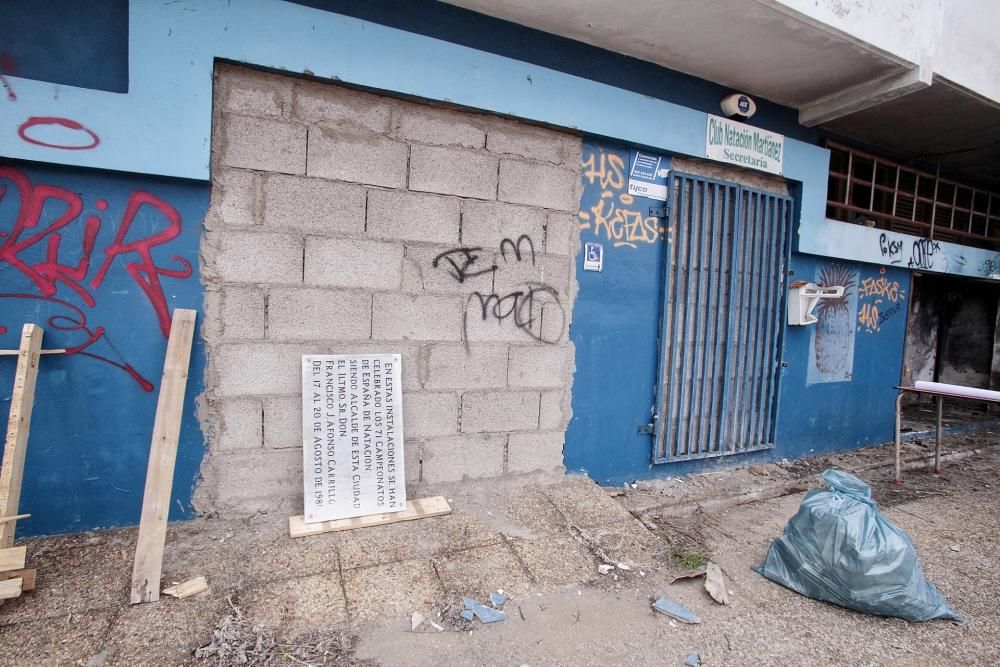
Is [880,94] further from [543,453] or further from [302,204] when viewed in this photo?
[302,204]

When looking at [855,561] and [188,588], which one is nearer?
[188,588]

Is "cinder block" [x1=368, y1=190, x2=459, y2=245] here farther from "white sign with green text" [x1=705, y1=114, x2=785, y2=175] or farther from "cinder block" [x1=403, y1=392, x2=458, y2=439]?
"white sign with green text" [x1=705, y1=114, x2=785, y2=175]

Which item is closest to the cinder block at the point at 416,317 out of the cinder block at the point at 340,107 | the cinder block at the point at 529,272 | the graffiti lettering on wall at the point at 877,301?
the cinder block at the point at 529,272

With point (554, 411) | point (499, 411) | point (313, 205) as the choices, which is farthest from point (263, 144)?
point (554, 411)

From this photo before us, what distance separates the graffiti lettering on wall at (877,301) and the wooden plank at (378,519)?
4812mm

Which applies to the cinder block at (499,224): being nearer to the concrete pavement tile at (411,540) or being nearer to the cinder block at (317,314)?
the cinder block at (317,314)

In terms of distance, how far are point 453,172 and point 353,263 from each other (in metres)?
0.85

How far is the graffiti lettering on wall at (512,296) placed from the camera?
314 cm

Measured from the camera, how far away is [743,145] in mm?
4062

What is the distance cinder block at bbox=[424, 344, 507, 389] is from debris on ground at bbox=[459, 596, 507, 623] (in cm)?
126

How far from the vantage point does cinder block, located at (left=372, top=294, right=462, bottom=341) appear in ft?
9.72

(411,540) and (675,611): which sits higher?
(411,540)

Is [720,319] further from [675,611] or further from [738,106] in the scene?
[675,611]

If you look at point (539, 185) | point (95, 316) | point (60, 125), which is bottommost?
point (95, 316)
